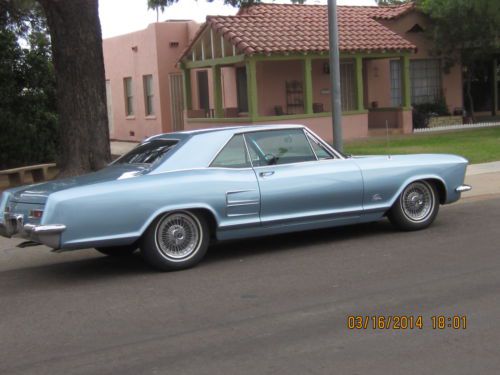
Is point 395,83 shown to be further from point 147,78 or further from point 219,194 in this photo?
point 219,194

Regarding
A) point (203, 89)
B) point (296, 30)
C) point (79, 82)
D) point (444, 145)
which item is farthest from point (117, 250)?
point (203, 89)

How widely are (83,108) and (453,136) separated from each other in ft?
39.0

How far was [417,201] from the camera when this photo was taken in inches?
348

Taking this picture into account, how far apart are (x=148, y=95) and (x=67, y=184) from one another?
19.8m

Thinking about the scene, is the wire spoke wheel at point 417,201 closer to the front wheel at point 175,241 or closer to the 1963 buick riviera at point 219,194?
the 1963 buick riviera at point 219,194

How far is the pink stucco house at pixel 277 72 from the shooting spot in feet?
67.6

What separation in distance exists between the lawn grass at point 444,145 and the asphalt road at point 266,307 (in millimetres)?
8030

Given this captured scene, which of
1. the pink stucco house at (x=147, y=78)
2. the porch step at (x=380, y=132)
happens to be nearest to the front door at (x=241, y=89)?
the pink stucco house at (x=147, y=78)

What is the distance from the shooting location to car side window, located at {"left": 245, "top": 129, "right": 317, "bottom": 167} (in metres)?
8.00

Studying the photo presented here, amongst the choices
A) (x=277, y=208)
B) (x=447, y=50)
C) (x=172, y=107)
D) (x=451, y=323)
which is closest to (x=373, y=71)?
(x=447, y=50)

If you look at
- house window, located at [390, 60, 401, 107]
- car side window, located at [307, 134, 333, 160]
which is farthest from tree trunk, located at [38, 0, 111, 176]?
house window, located at [390, 60, 401, 107]

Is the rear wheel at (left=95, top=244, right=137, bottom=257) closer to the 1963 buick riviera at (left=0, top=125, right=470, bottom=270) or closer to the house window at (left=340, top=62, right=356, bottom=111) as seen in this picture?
the 1963 buick riviera at (left=0, top=125, right=470, bottom=270)

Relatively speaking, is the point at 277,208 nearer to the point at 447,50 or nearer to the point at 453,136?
the point at 453,136
